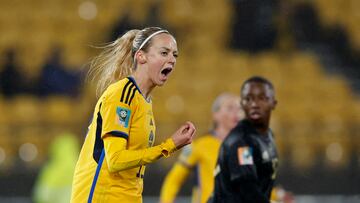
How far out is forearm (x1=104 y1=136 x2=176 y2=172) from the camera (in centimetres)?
455

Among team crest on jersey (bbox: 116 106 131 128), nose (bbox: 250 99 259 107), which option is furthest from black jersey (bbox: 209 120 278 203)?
team crest on jersey (bbox: 116 106 131 128)

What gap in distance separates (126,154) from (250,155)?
1.40 metres

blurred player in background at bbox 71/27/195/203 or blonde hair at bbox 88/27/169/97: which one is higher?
blonde hair at bbox 88/27/169/97

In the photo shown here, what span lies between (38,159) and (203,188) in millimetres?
6175

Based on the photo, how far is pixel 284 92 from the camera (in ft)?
48.8

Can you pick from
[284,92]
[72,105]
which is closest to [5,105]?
[72,105]

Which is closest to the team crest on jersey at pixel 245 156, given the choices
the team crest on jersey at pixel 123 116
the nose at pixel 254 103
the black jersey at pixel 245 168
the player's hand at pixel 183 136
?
the black jersey at pixel 245 168

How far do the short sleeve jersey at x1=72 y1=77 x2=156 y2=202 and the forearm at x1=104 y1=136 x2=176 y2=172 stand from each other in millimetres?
71

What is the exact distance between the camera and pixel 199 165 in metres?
7.81

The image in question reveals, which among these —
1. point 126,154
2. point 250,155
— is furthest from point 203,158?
point 126,154

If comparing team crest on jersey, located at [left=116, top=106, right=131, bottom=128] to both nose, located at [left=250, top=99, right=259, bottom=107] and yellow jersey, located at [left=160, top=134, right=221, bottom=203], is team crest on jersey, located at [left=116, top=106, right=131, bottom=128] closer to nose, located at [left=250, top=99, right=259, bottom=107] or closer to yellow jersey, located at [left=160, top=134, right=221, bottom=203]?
nose, located at [left=250, top=99, right=259, bottom=107]

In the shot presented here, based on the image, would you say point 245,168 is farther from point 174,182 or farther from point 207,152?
point 174,182

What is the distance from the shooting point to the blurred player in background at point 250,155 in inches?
223

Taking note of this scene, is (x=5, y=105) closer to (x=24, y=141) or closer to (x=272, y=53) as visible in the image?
(x=24, y=141)
